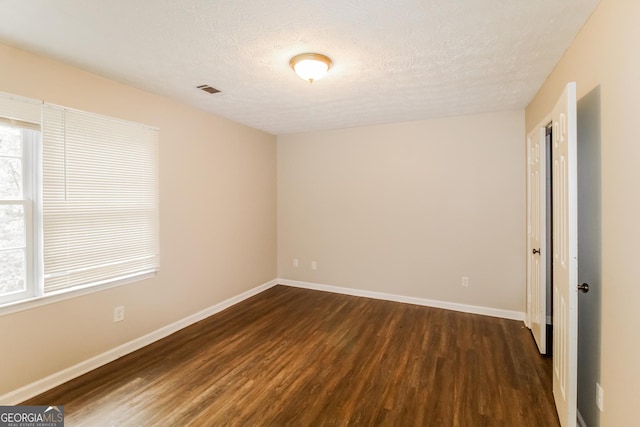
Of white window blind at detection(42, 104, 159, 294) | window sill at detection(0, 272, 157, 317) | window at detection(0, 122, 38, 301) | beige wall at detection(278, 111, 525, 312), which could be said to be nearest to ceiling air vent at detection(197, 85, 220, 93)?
white window blind at detection(42, 104, 159, 294)

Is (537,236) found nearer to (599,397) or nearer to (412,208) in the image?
(412,208)

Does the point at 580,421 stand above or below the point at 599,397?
below

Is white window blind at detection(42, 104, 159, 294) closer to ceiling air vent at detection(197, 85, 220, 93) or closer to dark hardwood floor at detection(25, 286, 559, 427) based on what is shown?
ceiling air vent at detection(197, 85, 220, 93)

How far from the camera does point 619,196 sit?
54.7 inches

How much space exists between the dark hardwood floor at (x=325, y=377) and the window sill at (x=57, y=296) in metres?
0.66

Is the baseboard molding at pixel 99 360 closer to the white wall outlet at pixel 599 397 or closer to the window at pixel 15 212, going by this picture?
the window at pixel 15 212

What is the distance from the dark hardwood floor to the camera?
1.95 m

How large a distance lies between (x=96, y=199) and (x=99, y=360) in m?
1.39

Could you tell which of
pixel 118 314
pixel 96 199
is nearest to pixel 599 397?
pixel 118 314

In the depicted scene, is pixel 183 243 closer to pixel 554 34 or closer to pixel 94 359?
pixel 94 359

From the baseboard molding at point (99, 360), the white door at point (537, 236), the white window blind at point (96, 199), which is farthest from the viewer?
the white door at point (537, 236)

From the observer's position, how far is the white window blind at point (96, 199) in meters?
2.25

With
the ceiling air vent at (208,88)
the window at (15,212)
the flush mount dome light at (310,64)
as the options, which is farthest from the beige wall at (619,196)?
the window at (15,212)

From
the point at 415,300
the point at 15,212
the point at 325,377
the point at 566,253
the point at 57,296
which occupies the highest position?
the point at 15,212
